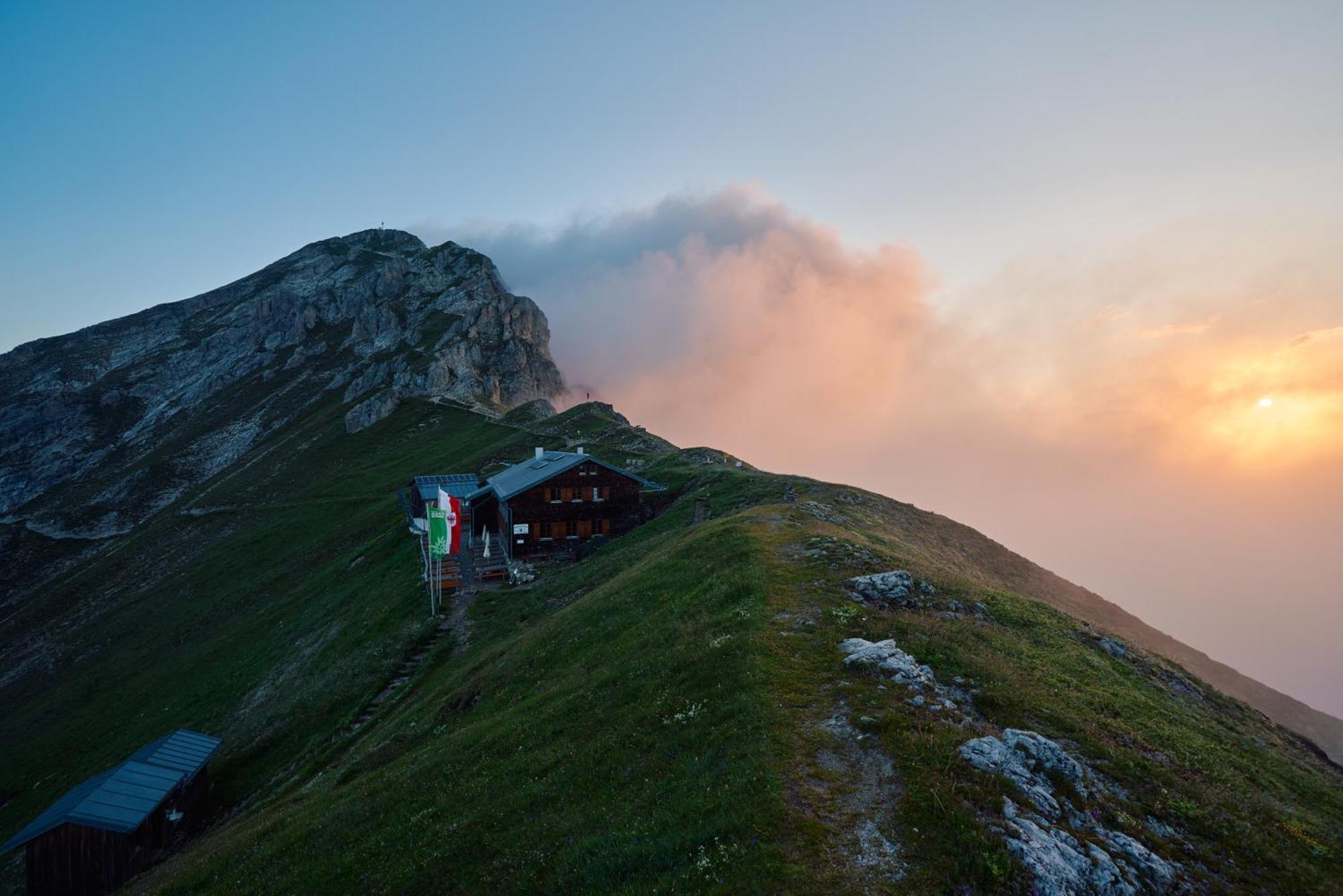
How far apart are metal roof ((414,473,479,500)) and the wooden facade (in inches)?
656

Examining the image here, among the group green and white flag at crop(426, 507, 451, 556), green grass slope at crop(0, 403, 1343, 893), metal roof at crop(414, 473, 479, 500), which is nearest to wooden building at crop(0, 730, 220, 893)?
green grass slope at crop(0, 403, 1343, 893)

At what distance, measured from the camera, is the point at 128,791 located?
1224 inches

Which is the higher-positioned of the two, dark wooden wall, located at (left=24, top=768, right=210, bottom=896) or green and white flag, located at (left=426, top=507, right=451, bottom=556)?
green and white flag, located at (left=426, top=507, right=451, bottom=556)

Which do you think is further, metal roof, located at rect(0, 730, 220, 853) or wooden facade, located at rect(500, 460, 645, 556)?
wooden facade, located at rect(500, 460, 645, 556)

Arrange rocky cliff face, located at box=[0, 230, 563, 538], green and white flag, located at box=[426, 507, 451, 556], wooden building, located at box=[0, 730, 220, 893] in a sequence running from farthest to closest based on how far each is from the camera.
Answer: rocky cliff face, located at box=[0, 230, 563, 538] → green and white flag, located at box=[426, 507, 451, 556] → wooden building, located at box=[0, 730, 220, 893]

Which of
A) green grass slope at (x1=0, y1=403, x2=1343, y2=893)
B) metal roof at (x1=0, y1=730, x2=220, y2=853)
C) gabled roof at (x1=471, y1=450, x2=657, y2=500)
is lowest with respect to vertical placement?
metal roof at (x1=0, y1=730, x2=220, y2=853)

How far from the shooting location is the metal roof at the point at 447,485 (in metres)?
75.6

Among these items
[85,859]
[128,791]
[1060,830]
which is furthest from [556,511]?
[1060,830]

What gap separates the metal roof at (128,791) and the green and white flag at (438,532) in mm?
17390

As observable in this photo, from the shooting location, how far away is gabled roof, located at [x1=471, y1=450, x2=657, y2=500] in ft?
193

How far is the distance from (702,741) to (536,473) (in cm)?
4897

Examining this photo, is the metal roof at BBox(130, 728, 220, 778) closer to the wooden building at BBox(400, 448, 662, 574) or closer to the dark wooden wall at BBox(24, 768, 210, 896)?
the dark wooden wall at BBox(24, 768, 210, 896)

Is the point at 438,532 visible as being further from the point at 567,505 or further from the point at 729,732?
the point at 729,732

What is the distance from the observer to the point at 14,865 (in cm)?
4128
